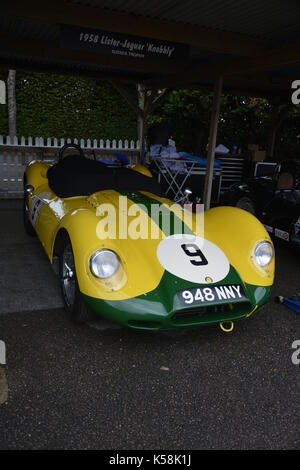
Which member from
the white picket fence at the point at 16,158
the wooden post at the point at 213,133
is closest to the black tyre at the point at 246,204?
the wooden post at the point at 213,133

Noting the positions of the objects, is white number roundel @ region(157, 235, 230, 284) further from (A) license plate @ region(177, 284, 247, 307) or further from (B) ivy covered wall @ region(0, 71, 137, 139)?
(B) ivy covered wall @ region(0, 71, 137, 139)

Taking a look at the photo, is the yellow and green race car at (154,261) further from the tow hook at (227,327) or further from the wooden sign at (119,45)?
the wooden sign at (119,45)

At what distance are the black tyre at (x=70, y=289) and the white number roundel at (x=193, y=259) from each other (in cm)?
66

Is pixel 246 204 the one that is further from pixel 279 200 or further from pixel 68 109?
pixel 68 109

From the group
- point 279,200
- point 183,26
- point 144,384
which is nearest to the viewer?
point 144,384

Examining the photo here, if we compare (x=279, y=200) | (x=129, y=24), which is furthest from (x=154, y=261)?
(x=129, y=24)

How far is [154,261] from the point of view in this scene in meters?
2.75

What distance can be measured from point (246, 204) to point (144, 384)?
417cm

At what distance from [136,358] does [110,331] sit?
37cm

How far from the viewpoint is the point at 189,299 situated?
2.53 metres

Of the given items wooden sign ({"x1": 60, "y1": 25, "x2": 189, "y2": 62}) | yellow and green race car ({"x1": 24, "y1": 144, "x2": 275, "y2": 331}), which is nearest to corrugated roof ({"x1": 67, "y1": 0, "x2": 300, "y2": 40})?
wooden sign ({"x1": 60, "y1": 25, "x2": 189, "y2": 62})

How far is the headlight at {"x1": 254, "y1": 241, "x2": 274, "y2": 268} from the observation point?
3003 mm

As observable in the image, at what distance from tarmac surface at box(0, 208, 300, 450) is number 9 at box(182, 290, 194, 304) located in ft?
1.49
